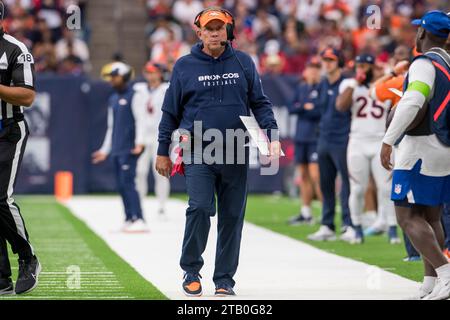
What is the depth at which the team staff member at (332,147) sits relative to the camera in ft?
49.2

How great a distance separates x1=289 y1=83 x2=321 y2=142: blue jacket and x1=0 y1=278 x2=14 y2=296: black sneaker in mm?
8478

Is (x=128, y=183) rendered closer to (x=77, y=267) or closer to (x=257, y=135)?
(x=77, y=267)

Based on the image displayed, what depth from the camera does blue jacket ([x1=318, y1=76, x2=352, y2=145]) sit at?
49.4ft

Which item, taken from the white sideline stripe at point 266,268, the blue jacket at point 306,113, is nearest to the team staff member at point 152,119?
the white sideline stripe at point 266,268

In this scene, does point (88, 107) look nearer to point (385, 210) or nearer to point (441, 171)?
point (385, 210)

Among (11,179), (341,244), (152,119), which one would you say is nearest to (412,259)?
(341,244)

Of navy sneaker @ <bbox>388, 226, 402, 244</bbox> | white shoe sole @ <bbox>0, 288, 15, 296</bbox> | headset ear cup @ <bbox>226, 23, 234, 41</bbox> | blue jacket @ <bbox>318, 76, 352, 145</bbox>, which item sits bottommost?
navy sneaker @ <bbox>388, 226, 402, 244</bbox>

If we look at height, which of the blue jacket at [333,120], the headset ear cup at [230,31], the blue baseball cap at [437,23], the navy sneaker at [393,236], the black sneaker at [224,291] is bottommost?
the navy sneaker at [393,236]

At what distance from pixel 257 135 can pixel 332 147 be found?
5.90 m

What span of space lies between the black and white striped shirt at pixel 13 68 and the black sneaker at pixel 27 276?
115cm

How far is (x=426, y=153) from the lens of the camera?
8938 millimetres

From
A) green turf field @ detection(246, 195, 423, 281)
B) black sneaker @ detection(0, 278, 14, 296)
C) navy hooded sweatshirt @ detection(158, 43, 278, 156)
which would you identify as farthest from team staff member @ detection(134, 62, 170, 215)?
navy hooded sweatshirt @ detection(158, 43, 278, 156)

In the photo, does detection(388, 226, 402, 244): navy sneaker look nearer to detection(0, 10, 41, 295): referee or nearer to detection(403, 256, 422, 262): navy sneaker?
detection(403, 256, 422, 262): navy sneaker

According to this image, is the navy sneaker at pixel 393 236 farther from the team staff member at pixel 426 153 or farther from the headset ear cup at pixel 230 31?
the headset ear cup at pixel 230 31
